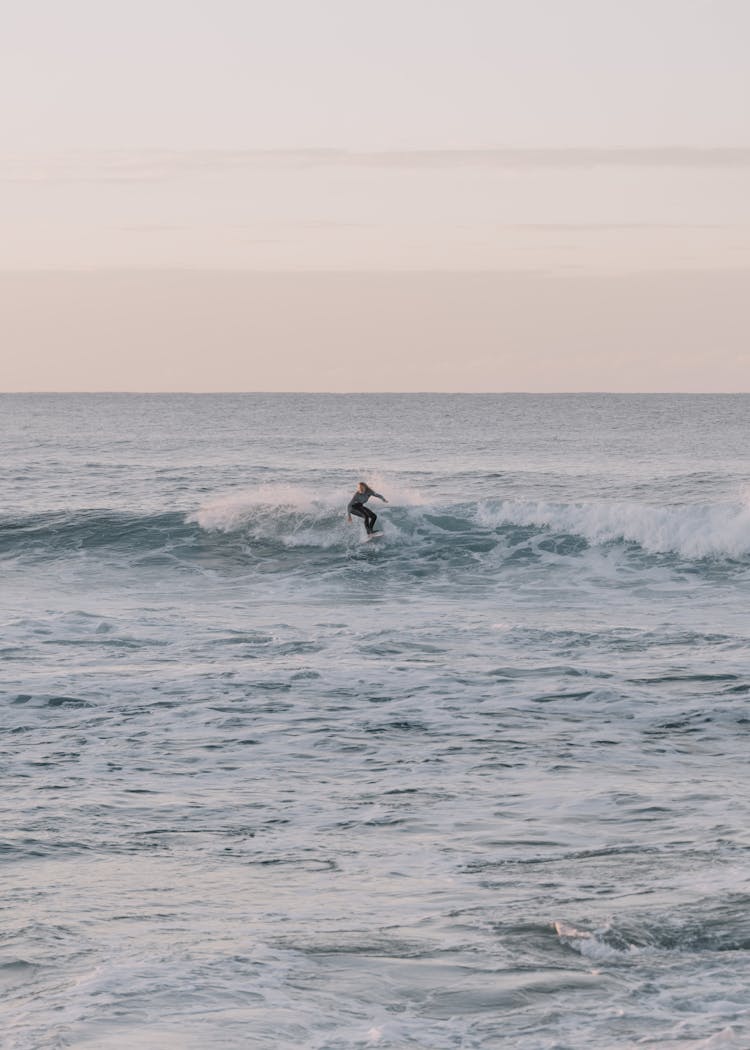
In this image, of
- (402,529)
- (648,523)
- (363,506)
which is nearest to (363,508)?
(363,506)

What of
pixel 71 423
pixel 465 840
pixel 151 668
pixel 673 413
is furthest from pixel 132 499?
pixel 673 413

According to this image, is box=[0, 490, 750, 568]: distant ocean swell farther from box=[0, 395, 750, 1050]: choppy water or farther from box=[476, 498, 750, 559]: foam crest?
box=[0, 395, 750, 1050]: choppy water

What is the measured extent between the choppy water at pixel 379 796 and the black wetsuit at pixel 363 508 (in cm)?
90

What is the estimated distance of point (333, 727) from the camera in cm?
1381

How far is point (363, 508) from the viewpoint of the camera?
2959 centimetres

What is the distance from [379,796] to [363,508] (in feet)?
60.6

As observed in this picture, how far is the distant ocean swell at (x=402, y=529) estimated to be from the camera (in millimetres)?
29781

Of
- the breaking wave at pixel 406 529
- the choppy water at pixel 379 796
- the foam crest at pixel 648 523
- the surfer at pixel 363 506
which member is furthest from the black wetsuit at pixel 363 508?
the foam crest at pixel 648 523

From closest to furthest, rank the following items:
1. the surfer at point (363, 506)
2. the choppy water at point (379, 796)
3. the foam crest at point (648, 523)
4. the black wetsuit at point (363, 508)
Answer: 1. the choppy water at point (379, 796)
2. the surfer at point (363, 506)
3. the black wetsuit at point (363, 508)
4. the foam crest at point (648, 523)

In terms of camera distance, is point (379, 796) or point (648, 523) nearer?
point (379, 796)

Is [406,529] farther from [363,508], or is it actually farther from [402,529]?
[363,508]

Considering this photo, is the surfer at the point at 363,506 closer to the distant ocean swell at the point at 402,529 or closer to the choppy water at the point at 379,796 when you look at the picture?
the distant ocean swell at the point at 402,529

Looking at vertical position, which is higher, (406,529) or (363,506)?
(363,506)

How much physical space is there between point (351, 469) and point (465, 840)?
148 ft
